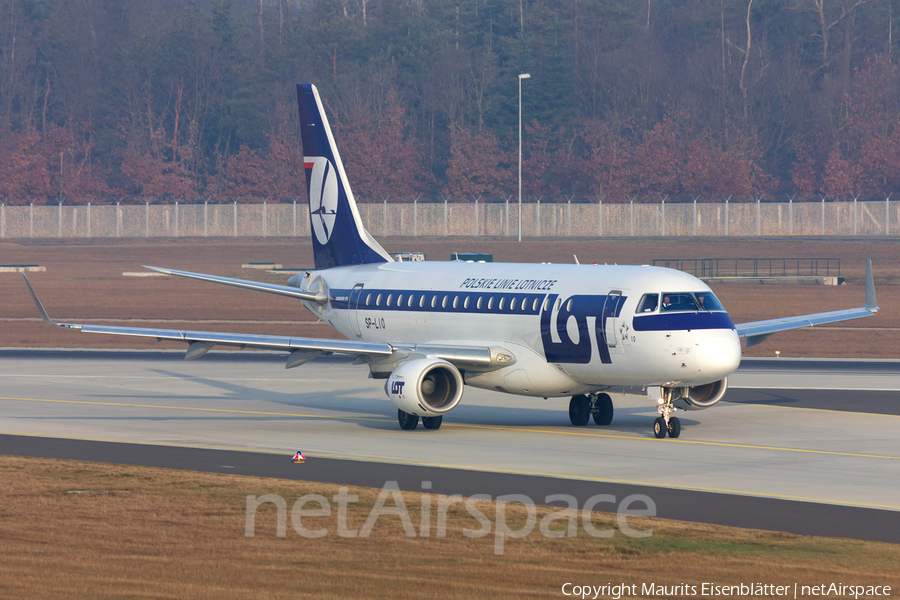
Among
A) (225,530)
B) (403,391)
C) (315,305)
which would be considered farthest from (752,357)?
(225,530)

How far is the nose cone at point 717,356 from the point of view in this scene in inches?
1136

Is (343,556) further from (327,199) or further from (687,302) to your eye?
(327,199)

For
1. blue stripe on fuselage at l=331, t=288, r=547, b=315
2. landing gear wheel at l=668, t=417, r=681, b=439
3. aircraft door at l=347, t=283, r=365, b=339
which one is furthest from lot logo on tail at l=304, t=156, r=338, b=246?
landing gear wheel at l=668, t=417, r=681, b=439

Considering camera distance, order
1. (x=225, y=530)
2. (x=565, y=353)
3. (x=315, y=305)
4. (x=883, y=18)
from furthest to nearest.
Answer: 1. (x=883, y=18)
2. (x=315, y=305)
3. (x=565, y=353)
4. (x=225, y=530)

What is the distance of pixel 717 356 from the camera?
28.9 m

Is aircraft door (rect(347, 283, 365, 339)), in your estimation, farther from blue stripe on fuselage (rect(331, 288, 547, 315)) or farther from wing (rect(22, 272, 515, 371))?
wing (rect(22, 272, 515, 371))

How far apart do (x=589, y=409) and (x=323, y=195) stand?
12818mm

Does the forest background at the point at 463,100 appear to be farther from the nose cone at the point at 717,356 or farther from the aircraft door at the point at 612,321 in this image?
the nose cone at the point at 717,356

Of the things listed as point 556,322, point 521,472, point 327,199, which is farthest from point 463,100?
point 521,472

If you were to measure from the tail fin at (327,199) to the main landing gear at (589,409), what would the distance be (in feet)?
31.1

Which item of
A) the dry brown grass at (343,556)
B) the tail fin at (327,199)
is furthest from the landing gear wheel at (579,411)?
the dry brown grass at (343,556)

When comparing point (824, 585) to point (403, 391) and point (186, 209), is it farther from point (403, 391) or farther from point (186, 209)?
point (186, 209)

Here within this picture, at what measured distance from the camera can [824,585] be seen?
49.1 feet

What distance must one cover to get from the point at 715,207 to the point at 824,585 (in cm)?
9650
